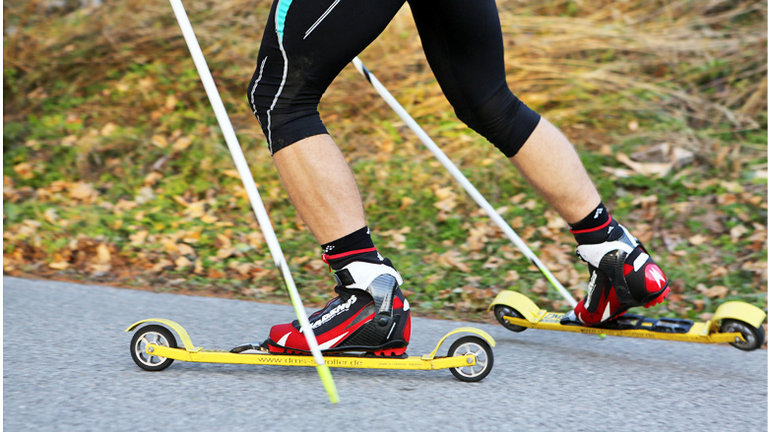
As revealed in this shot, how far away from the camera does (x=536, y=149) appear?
224cm

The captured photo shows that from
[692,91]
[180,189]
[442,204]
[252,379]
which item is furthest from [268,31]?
[692,91]

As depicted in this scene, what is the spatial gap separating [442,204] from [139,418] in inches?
123

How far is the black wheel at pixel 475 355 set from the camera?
6.73ft

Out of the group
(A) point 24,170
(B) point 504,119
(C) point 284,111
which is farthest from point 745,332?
(A) point 24,170

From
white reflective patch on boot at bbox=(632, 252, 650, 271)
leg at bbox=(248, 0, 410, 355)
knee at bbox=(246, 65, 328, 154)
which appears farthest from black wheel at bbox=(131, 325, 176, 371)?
white reflective patch on boot at bbox=(632, 252, 650, 271)

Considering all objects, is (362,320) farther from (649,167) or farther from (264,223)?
(649,167)

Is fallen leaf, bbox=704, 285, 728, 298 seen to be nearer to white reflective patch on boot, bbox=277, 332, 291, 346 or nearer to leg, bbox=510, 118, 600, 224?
leg, bbox=510, 118, 600, 224

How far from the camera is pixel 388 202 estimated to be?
475 cm

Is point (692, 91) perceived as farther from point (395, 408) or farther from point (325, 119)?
point (395, 408)

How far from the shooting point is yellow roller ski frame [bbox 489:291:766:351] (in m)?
2.19

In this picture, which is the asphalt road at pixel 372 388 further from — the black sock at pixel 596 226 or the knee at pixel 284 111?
the knee at pixel 284 111

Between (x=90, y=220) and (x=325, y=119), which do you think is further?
(x=325, y=119)

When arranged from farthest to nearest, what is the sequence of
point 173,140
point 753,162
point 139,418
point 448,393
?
point 173,140, point 753,162, point 448,393, point 139,418

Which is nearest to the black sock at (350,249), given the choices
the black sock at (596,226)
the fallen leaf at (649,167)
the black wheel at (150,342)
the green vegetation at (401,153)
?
the black wheel at (150,342)
